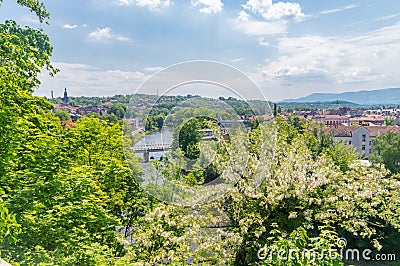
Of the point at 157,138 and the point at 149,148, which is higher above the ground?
the point at 157,138

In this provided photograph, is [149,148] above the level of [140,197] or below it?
above

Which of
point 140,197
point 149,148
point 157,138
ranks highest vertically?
point 157,138

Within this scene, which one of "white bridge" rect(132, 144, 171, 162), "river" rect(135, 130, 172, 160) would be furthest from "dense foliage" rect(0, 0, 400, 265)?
"river" rect(135, 130, 172, 160)

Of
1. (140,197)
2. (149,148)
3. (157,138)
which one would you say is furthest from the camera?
(140,197)

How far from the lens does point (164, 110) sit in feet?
14.0

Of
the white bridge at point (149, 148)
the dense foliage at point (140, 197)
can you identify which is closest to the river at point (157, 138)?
the white bridge at point (149, 148)

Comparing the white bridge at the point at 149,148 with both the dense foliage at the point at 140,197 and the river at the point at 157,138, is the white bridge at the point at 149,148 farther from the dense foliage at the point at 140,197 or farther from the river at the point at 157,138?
the dense foliage at the point at 140,197

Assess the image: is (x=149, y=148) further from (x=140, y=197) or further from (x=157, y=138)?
(x=140, y=197)

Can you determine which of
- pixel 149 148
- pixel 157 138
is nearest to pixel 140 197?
pixel 149 148

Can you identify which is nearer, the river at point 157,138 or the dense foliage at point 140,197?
the dense foliage at point 140,197

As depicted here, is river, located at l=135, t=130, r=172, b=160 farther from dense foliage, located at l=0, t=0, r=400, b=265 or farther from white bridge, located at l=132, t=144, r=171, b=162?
dense foliage, located at l=0, t=0, r=400, b=265

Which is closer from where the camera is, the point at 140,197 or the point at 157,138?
the point at 157,138

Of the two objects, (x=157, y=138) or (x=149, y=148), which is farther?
(x=149, y=148)

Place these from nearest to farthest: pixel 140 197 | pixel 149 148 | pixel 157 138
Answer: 1. pixel 157 138
2. pixel 149 148
3. pixel 140 197
